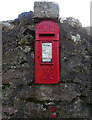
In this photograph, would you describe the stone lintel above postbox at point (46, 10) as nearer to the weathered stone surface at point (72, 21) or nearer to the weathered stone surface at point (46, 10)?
the weathered stone surface at point (46, 10)

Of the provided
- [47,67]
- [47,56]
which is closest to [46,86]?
[47,67]

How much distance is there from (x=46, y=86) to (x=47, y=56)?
1.61 ft

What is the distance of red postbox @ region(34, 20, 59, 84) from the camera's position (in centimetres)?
257

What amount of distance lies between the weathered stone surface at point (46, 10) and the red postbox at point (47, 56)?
333 mm

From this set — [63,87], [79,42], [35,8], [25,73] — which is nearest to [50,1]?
[35,8]

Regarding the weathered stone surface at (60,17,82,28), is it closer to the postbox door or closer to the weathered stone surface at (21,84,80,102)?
the postbox door

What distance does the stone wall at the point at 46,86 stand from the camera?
2.54 m

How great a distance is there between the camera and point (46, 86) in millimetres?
2619

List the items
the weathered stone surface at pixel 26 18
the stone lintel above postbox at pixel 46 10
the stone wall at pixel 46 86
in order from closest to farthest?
the stone wall at pixel 46 86, the stone lintel above postbox at pixel 46 10, the weathered stone surface at pixel 26 18

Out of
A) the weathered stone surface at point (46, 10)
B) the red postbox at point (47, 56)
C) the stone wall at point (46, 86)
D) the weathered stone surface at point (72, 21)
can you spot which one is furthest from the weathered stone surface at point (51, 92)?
the weathered stone surface at point (46, 10)

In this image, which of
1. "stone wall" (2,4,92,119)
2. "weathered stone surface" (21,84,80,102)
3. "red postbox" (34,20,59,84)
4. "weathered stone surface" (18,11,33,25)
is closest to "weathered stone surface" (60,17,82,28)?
"stone wall" (2,4,92,119)

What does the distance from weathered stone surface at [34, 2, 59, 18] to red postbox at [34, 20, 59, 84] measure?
0.33 m

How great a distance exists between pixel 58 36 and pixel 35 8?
2.24 ft

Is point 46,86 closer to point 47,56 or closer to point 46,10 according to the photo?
point 47,56
